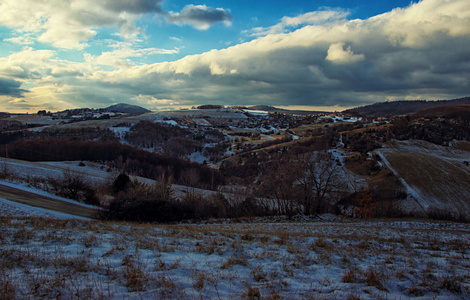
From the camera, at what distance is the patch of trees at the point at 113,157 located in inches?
4193

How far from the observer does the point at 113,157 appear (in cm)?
12294

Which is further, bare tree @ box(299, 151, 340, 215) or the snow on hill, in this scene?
the snow on hill

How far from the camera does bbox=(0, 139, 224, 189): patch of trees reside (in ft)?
349

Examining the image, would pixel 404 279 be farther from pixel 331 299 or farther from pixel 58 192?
pixel 58 192

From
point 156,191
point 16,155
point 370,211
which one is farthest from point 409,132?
point 16,155

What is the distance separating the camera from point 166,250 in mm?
8359

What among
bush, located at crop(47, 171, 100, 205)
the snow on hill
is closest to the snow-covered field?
bush, located at crop(47, 171, 100, 205)

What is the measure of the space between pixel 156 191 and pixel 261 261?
37.4 m

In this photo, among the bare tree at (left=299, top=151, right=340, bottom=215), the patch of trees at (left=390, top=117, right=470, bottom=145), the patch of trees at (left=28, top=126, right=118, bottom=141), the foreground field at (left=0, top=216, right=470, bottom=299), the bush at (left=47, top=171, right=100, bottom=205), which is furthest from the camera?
the patch of trees at (left=28, top=126, right=118, bottom=141)

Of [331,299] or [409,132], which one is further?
[409,132]

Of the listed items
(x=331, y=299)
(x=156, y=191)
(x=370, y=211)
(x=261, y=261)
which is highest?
(x=331, y=299)

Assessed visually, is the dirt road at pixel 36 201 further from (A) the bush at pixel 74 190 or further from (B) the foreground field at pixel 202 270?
(B) the foreground field at pixel 202 270

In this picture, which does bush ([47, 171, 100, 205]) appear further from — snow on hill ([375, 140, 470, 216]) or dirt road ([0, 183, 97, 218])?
snow on hill ([375, 140, 470, 216])

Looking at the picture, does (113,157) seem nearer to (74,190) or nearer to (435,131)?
(74,190)
